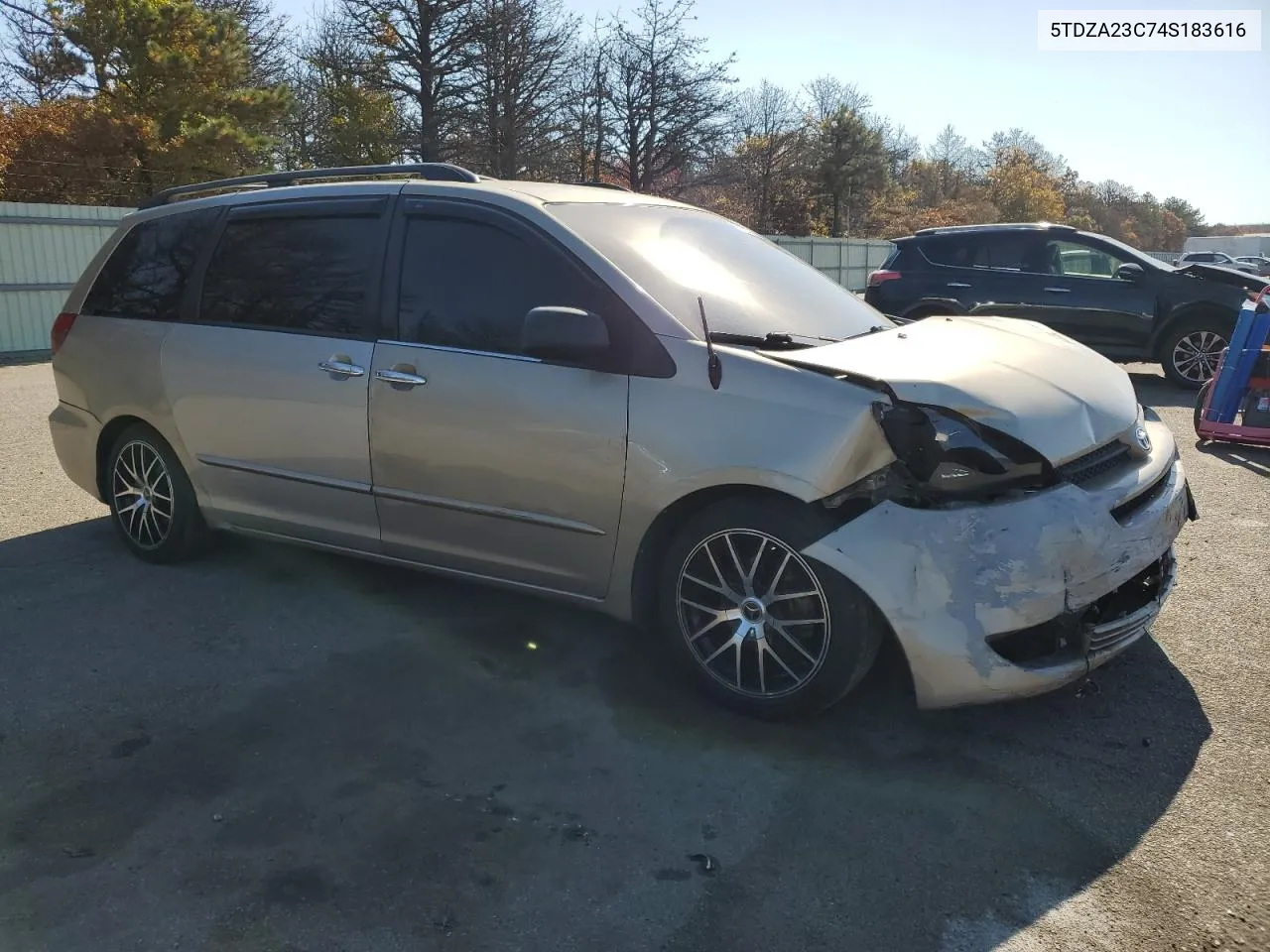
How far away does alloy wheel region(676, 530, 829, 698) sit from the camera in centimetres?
318

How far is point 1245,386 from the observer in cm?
739

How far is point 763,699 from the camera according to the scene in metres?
3.30

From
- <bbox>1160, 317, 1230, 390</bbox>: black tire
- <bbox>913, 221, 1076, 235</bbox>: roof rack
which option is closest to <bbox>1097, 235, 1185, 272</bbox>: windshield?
<bbox>913, 221, 1076, 235</bbox>: roof rack

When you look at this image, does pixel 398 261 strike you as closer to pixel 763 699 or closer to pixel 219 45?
pixel 763 699

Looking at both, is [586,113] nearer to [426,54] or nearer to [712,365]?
[426,54]

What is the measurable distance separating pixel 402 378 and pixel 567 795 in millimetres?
1796

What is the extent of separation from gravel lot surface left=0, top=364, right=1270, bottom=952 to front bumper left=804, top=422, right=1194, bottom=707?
1.08ft

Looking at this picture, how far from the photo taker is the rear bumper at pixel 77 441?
511 cm

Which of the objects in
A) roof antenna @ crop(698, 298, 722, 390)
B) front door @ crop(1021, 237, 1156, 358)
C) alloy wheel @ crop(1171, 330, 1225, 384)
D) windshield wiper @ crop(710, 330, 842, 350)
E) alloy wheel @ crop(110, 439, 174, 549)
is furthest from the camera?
front door @ crop(1021, 237, 1156, 358)

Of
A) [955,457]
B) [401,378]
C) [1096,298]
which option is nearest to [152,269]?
[401,378]

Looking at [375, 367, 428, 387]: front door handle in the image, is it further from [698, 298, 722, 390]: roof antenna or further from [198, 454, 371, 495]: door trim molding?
[698, 298, 722, 390]: roof antenna

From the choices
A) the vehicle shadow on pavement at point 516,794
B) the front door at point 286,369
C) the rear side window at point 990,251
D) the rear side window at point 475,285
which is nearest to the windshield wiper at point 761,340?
the rear side window at point 475,285

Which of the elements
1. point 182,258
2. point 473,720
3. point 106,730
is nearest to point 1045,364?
point 473,720

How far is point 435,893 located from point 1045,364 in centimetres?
272
